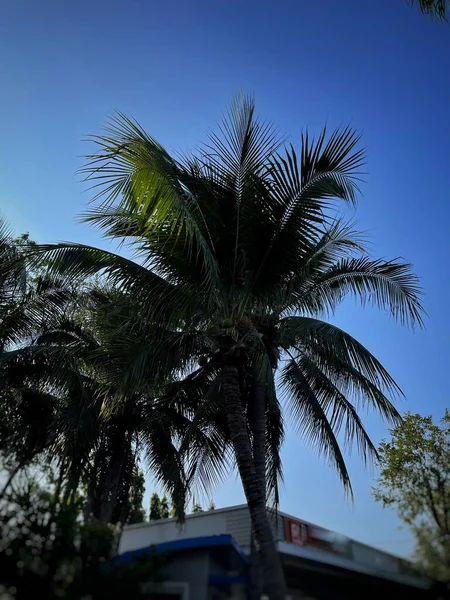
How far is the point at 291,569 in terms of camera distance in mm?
6883

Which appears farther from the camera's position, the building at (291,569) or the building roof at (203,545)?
the building roof at (203,545)

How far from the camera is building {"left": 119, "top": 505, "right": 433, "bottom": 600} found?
6.06 m

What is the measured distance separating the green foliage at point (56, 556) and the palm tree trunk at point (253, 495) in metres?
1.51

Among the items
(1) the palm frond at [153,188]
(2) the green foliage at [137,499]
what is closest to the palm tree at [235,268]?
(1) the palm frond at [153,188]

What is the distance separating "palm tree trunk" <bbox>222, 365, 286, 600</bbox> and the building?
9.1 inches

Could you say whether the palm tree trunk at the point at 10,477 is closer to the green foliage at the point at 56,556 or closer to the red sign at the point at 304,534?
the green foliage at the point at 56,556

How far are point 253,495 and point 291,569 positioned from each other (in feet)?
3.91

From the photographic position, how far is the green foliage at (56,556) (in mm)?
5008

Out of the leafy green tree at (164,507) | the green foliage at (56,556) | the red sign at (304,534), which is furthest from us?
the leafy green tree at (164,507)

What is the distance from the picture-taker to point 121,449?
1311cm

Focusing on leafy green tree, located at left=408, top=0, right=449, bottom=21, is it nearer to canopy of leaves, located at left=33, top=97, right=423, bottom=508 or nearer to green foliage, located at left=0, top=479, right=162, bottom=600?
canopy of leaves, located at left=33, top=97, right=423, bottom=508

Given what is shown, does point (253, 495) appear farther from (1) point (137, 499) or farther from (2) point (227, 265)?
(1) point (137, 499)

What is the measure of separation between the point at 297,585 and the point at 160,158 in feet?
21.5

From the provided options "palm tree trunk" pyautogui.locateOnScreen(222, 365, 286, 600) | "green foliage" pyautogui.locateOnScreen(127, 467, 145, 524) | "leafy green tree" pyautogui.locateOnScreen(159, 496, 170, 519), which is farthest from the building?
"green foliage" pyautogui.locateOnScreen(127, 467, 145, 524)
